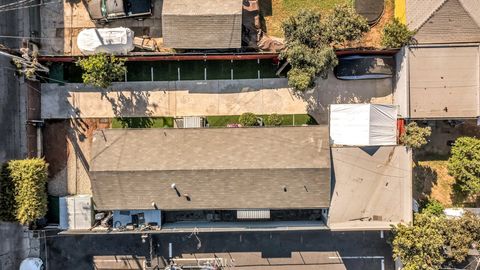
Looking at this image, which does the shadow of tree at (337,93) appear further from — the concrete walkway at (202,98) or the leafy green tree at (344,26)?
the leafy green tree at (344,26)

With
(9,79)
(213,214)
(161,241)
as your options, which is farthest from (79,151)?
(213,214)

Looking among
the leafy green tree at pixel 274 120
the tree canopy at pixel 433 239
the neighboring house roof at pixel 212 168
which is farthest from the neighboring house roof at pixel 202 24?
the tree canopy at pixel 433 239

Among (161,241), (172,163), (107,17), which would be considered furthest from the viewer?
(161,241)

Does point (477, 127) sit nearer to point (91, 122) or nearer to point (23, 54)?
point (91, 122)

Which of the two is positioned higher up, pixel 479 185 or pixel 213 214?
pixel 479 185

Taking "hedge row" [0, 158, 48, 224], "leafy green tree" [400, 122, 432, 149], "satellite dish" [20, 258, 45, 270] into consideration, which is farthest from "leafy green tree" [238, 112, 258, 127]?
"satellite dish" [20, 258, 45, 270]

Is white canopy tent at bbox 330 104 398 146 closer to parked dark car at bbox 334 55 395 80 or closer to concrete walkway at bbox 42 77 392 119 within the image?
concrete walkway at bbox 42 77 392 119

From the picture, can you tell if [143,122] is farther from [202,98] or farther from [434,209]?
[434,209]
